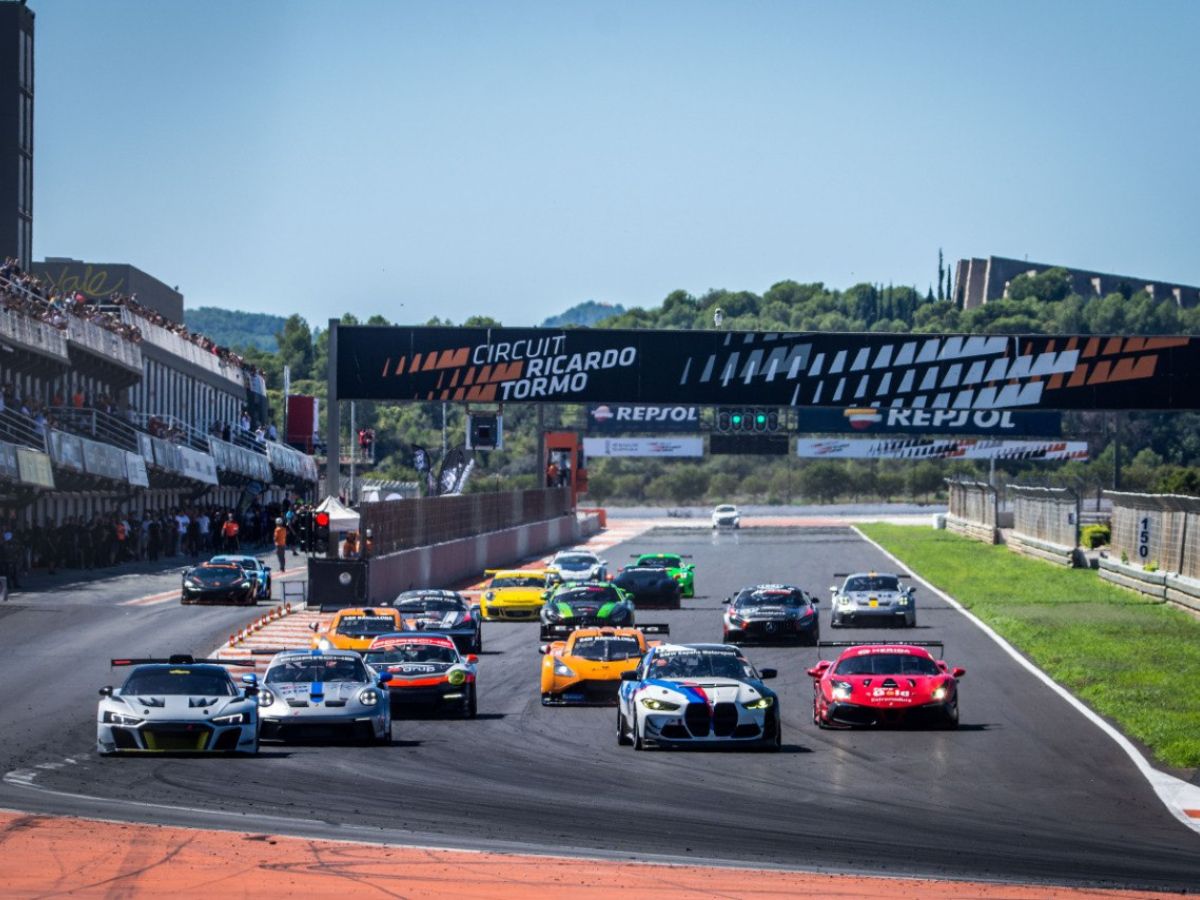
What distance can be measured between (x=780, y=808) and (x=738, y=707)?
442 cm

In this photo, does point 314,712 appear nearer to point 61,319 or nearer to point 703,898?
point 703,898

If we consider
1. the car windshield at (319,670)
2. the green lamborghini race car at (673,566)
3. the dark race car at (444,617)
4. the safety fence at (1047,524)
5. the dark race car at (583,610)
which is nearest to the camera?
the car windshield at (319,670)

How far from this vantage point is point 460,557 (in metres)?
59.5

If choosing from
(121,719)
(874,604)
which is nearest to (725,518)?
(874,604)

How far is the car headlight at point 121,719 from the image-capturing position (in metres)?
21.2

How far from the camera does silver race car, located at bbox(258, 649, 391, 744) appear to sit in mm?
22922

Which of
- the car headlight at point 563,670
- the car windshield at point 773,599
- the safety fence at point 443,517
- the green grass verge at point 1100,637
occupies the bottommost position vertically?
the green grass verge at point 1100,637

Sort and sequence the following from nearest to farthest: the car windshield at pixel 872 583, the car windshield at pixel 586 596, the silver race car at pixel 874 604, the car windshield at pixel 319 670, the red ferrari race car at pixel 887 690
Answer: the car windshield at pixel 319 670 < the red ferrari race car at pixel 887 690 < the car windshield at pixel 586 596 < the silver race car at pixel 874 604 < the car windshield at pixel 872 583

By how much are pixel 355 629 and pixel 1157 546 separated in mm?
25973

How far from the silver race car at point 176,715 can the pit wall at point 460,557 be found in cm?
2342

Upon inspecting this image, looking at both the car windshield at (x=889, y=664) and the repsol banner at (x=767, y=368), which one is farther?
the repsol banner at (x=767, y=368)

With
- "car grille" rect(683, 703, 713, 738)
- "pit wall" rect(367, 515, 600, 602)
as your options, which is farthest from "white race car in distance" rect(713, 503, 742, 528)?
"car grille" rect(683, 703, 713, 738)

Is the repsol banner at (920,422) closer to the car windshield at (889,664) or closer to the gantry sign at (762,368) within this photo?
the gantry sign at (762,368)

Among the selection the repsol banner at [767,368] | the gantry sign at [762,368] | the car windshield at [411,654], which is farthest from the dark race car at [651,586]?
the car windshield at [411,654]
